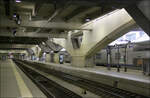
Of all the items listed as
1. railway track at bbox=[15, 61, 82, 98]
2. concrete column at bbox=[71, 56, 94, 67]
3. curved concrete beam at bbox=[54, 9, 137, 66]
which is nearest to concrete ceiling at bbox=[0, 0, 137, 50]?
curved concrete beam at bbox=[54, 9, 137, 66]

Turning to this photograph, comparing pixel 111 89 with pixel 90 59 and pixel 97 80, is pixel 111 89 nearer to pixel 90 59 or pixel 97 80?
pixel 97 80

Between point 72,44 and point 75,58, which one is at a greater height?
point 72,44

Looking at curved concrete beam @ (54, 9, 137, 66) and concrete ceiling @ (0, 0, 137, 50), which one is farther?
curved concrete beam @ (54, 9, 137, 66)

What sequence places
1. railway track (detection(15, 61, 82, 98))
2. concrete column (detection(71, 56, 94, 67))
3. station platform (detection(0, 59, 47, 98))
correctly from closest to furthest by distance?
station platform (detection(0, 59, 47, 98)), railway track (detection(15, 61, 82, 98)), concrete column (detection(71, 56, 94, 67))

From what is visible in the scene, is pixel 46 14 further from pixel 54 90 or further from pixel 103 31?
pixel 54 90

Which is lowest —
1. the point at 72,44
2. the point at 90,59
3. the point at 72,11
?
the point at 90,59

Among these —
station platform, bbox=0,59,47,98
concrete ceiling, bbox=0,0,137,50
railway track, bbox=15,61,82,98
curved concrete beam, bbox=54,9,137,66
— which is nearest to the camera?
station platform, bbox=0,59,47,98

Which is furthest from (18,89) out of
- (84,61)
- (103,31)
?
(84,61)

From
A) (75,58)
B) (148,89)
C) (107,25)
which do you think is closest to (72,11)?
(107,25)

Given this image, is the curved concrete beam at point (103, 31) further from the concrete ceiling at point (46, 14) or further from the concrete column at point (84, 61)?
the concrete ceiling at point (46, 14)

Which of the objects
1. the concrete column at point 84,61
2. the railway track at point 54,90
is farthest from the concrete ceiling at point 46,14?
the railway track at point 54,90

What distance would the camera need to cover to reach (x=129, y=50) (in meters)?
20.3

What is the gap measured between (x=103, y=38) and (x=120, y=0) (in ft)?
36.6

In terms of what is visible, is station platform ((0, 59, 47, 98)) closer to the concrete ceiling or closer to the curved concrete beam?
the concrete ceiling
